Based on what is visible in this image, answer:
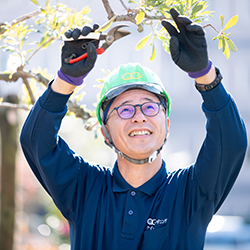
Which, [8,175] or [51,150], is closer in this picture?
[51,150]

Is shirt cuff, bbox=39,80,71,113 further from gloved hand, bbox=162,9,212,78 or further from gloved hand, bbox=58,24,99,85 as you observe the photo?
gloved hand, bbox=162,9,212,78

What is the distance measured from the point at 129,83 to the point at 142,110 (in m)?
0.19

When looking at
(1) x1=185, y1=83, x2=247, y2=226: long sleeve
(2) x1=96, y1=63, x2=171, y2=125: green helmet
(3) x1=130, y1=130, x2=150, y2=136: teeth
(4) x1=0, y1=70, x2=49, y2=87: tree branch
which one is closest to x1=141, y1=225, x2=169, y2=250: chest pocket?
(1) x1=185, y1=83, x2=247, y2=226: long sleeve

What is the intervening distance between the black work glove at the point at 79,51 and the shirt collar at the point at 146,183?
0.66m

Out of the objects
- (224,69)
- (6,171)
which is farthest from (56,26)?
(224,69)

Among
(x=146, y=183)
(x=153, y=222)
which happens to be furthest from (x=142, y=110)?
(x=153, y=222)

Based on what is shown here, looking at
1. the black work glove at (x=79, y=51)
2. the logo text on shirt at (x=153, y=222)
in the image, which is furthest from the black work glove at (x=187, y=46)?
the logo text on shirt at (x=153, y=222)

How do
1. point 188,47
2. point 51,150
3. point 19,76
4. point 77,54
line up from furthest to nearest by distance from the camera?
1. point 19,76
2. point 51,150
3. point 77,54
4. point 188,47

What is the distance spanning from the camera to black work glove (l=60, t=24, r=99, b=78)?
2.44 meters

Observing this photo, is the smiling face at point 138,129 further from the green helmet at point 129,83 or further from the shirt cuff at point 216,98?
the shirt cuff at point 216,98

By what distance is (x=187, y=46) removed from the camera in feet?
7.79

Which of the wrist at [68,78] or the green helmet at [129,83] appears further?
the green helmet at [129,83]

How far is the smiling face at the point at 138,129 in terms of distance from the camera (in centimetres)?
265

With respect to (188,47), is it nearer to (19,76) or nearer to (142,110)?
(142,110)
